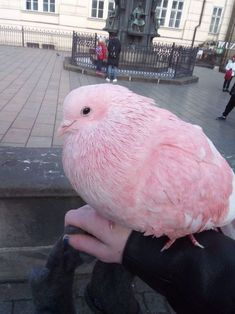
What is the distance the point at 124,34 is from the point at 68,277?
41.1 feet

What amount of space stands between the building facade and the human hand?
2295cm

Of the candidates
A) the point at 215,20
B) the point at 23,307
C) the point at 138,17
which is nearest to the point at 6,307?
the point at 23,307

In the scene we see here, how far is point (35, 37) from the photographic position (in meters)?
21.8

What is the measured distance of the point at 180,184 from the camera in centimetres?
98

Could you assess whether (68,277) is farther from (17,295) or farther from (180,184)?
(17,295)

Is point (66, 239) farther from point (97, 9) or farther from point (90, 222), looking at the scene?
point (97, 9)

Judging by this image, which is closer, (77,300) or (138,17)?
(77,300)

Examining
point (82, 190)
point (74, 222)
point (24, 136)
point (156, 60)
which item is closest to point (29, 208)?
point (74, 222)

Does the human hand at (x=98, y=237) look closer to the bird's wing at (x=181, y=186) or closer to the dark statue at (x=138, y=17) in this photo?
the bird's wing at (x=181, y=186)

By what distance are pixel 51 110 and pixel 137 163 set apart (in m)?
5.82

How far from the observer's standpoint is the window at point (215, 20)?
24.7 meters

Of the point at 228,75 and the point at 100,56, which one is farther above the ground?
the point at 100,56

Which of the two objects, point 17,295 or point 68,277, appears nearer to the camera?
point 68,277

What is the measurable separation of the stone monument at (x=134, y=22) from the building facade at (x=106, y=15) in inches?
405
